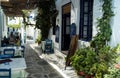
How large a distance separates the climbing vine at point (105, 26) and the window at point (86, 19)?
3.39 meters

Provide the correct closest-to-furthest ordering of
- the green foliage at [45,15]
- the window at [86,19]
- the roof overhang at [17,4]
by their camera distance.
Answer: the window at [86,19]
the roof overhang at [17,4]
the green foliage at [45,15]

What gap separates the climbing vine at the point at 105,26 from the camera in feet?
28.9

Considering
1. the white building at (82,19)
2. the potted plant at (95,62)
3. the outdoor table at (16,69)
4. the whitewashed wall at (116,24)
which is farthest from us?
the white building at (82,19)

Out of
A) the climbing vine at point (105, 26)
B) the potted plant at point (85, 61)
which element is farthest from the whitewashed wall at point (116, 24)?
the potted plant at point (85, 61)

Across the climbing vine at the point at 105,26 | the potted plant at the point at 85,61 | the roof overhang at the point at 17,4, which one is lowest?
the potted plant at the point at 85,61

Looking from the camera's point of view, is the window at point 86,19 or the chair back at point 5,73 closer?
the chair back at point 5,73

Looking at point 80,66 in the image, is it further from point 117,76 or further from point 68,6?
point 68,6

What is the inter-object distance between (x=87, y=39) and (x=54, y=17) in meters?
7.14

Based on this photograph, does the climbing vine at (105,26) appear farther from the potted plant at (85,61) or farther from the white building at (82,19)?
the potted plant at (85,61)

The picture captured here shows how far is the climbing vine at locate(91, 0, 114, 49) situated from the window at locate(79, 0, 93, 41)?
11.1 feet

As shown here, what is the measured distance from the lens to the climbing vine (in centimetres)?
882

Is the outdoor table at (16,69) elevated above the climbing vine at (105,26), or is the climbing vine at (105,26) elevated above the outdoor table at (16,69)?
the climbing vine at (105,26)

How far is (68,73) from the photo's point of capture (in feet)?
34.8

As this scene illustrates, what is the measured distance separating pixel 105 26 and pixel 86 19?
3981 millimetres
